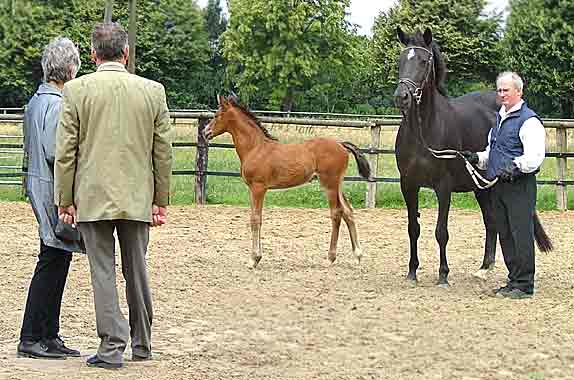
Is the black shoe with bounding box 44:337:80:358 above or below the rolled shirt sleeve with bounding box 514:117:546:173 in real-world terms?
below

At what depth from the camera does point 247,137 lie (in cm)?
903

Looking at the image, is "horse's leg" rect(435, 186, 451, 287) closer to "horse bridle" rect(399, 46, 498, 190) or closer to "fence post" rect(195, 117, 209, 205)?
"horse bridle" rect(399, 46, 498, 190)

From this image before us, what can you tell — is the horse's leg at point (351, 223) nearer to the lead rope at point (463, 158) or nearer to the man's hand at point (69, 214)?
the lead rope at point (463, 158)

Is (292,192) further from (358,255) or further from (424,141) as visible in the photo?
(424,141)

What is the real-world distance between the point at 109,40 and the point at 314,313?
281 cm

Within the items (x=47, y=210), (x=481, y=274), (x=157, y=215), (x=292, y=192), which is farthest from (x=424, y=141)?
(x=292, y=192)

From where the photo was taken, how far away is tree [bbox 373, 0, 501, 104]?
31750 millimetres

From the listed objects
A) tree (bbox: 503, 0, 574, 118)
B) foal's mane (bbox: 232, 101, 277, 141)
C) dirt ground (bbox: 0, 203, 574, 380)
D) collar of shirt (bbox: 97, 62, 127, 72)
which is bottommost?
dirt ground (bbox: 0, 203, 574, 380)

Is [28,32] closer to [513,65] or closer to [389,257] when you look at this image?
[513,65]

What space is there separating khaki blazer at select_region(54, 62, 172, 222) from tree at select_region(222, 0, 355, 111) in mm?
31017

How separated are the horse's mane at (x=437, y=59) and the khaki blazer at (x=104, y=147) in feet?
11.4

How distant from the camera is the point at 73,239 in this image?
516cm

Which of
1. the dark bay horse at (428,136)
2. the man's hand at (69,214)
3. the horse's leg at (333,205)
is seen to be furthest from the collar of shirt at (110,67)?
the horse's leg at (333,205)

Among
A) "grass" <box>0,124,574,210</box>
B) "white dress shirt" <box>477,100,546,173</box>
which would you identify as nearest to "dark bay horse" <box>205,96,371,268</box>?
"white dress shirt" <box>477,100,546,173</box>
